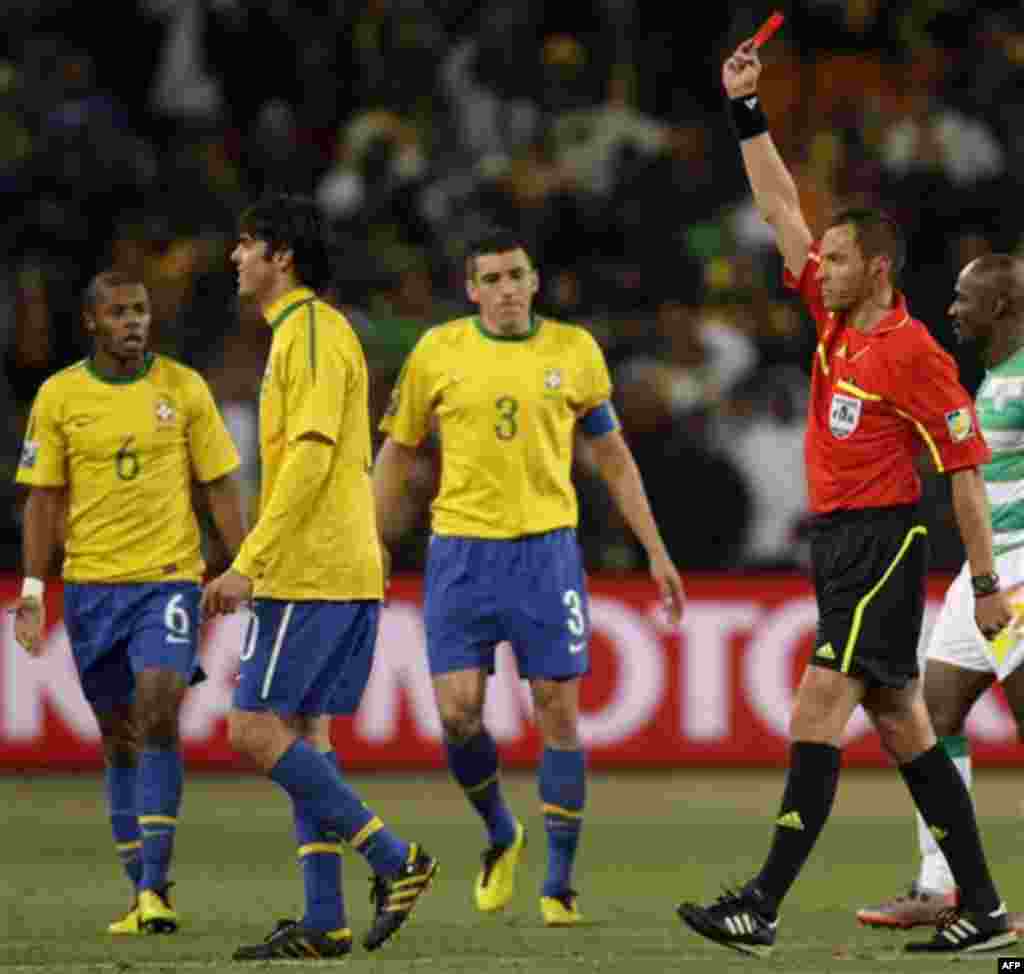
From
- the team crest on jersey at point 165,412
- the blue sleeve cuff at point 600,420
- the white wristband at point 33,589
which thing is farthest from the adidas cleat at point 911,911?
the white wristband at point 33,589

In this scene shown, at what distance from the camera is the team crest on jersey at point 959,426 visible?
8.02 m

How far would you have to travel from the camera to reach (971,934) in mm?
8242

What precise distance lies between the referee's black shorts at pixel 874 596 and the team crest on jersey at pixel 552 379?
1.83 m

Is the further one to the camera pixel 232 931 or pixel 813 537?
pixel 232 931

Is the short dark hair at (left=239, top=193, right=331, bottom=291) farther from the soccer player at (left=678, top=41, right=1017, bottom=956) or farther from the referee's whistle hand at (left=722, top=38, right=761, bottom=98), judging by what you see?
the soccer player at (left=678, top=41, right=1017, bottom=956)

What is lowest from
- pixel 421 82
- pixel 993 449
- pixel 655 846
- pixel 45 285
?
pixel 655 846

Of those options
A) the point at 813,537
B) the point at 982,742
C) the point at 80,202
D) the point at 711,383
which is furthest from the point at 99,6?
the point at 813,537

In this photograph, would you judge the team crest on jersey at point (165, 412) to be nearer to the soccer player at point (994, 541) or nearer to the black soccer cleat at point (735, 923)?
the soccer player at point (994, 541)

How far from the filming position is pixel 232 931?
30.0 ft

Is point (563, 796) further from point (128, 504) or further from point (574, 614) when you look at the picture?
point (128, 504)

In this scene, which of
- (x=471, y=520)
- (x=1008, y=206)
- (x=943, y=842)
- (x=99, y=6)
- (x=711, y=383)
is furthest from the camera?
(x=99, y=6)

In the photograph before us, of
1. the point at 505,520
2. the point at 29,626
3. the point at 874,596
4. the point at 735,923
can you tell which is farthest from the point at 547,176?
the point at 735,923

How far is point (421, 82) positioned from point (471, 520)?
31.0ft

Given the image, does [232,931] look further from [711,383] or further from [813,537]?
[711,383]
